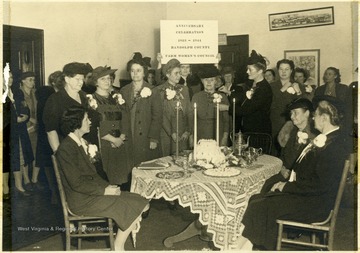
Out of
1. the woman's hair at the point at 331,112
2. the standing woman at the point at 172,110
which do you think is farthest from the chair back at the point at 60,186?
the woman's hair at the point at 331,112

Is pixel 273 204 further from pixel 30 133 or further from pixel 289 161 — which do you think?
pixel 30 133

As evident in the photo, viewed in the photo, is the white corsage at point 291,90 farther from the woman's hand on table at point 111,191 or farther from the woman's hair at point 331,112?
the woman's hand on table at point 111,191

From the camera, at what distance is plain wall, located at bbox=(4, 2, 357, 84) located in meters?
4.57

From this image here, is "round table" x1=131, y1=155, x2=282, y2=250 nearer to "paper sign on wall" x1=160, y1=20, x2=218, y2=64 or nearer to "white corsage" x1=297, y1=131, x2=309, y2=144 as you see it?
"white corsage" x1=297, y1=131, x2=309, y2=144

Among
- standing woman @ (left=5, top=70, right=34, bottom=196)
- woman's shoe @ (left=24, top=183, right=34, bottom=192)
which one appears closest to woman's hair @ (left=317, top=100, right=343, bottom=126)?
standing woman @ (left=5, top=70, right=34, bottom=196)

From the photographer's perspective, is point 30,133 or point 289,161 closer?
point 289,161

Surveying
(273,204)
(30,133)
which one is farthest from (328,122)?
(30,133)

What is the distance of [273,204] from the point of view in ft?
9.36

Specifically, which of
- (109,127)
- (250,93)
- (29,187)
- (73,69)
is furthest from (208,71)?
(29,187)

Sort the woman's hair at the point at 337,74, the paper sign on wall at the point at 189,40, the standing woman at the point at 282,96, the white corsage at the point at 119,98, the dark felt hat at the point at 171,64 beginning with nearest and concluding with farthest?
the paper sign on wall at the point at 189,40 < the white corsage at the point at 119,98 < the dark felt hat at the point at 171,64 < the standing woman at the point at 282,96 < the woman's hair at the point at 337,74

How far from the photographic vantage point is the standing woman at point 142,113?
4152mm

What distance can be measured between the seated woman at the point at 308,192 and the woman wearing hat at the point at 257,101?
4.64ft

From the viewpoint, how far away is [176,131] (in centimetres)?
403

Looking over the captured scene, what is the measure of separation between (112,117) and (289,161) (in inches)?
68.5
